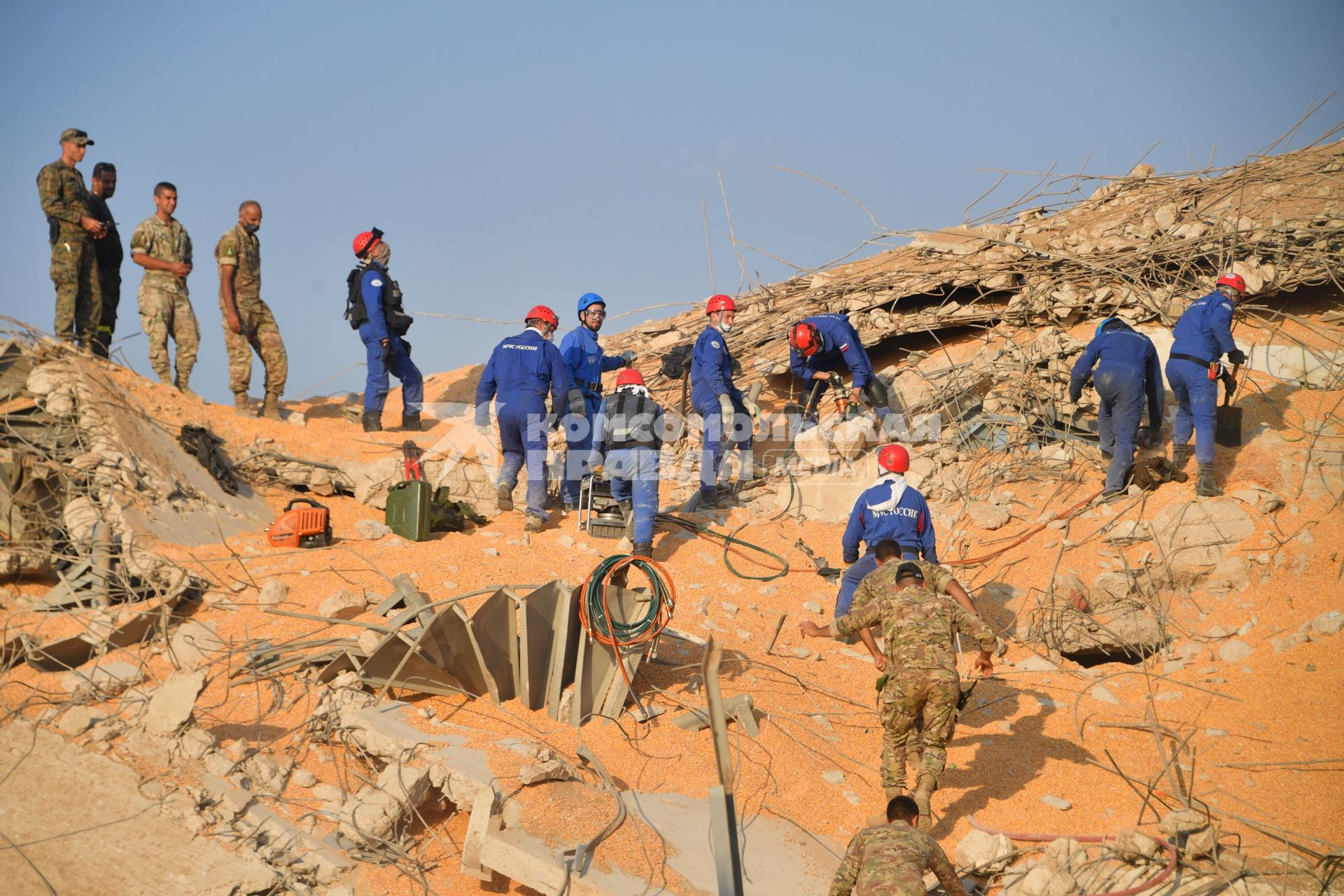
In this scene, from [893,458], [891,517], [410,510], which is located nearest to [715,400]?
[893,458]

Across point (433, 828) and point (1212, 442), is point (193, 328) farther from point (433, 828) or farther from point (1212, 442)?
point (1212, 442)

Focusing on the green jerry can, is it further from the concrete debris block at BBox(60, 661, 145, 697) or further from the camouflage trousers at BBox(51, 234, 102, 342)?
the camouflage trousers at BBox(51, 234, 102, 342)

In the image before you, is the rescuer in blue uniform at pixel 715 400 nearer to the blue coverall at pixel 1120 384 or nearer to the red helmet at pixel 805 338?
the red helmet at pixel 805 338

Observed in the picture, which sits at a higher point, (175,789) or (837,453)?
(837,453)

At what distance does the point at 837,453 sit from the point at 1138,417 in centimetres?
282

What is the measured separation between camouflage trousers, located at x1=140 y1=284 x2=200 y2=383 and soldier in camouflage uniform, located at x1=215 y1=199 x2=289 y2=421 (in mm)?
341

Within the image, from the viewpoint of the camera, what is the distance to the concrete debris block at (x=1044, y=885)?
4879 mm

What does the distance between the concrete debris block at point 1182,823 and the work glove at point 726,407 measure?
571 centimetres

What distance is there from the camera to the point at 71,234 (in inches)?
366

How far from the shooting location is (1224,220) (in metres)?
10.6

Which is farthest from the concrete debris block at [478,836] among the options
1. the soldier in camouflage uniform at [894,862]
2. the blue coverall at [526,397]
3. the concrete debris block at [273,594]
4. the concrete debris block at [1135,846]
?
the blue coverall at [526,397]

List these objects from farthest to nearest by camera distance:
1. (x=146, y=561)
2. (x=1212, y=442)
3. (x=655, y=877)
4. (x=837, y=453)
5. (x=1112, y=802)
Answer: (x=837, y=453) → (x=1212, y=442) → (x=146, y=561) → (x=1112, y=802) → (x=655, y=877)

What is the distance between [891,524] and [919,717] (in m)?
1.85

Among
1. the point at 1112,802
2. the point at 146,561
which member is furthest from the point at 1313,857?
the point at 146,561
